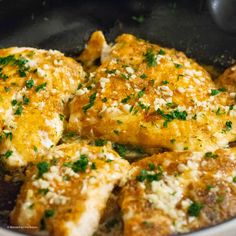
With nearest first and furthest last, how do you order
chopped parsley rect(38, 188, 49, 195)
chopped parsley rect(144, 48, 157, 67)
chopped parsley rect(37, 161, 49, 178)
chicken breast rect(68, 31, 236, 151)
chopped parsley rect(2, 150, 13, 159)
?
chopped parsley rect(38, 188, 49, 195) → chopped parsley rect(37, 161, 49, 178) → chopped parsley rect(2, 150, 13, 159) → chicken breast rect(68, 31, 236, 151) → chopped parsley rect(144, 48, 157, 67)

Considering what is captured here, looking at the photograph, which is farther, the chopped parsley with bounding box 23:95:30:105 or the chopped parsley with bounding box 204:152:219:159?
the chopped parsley with bounding box 23:95:30:105

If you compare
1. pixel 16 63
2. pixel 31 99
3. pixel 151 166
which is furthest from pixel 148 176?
pixel 16 63

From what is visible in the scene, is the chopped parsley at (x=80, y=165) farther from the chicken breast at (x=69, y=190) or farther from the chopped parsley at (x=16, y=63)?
the chopped parsley at (x=16, y=63)

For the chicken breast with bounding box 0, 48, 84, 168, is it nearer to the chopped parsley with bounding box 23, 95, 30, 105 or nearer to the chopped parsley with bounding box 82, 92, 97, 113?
the chopped parsley with bounding box 23, 95, 30, 105

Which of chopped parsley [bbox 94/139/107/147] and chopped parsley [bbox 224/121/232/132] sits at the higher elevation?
chopped parsley [bbox 224/121/232/132]

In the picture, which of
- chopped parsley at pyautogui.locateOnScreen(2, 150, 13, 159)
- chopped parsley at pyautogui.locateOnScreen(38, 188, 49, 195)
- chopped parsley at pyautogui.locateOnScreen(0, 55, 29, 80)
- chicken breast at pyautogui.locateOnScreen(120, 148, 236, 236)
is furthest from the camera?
chopped parsley at pyautogui.locateOnScreen(0, 55, 29, 80)

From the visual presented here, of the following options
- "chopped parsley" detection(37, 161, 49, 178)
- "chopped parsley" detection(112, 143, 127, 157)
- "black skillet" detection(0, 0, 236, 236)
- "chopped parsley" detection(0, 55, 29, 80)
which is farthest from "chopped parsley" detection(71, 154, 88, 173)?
"black skillet" detection(0, 0, 236, 236)

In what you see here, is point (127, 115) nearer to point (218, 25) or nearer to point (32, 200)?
point (32, 200)

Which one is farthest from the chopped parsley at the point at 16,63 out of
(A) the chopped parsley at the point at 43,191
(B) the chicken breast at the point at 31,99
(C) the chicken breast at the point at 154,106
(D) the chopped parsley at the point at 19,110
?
(A) the chopped parsley at the point at 43,191
